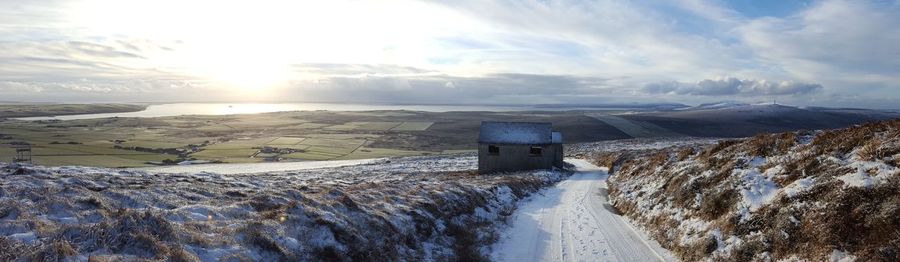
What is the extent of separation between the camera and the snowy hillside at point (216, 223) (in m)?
8.27

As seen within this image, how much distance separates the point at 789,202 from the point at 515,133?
123ft

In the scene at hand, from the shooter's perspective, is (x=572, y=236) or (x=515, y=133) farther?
(x=515, y=133)

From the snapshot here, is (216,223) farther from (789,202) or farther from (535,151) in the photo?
(535,151)

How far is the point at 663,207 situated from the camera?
1745 centimetres

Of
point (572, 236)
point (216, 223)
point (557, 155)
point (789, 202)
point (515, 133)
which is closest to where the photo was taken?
point (216, 223)

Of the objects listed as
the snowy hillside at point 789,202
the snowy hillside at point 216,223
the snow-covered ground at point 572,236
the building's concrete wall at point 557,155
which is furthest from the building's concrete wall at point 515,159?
the snowy hillside at point 216,223

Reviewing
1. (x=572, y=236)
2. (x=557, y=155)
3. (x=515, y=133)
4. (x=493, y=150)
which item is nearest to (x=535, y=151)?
(x=557, y=155)

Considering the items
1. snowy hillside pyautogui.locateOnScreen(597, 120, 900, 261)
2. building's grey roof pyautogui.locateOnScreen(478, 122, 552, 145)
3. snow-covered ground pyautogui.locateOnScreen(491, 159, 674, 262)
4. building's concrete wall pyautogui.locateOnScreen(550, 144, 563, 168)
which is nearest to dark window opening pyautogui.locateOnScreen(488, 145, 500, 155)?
building's grey roof pyautogui.locateOnScreen(478, 122, 552, 145)

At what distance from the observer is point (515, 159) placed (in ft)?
157

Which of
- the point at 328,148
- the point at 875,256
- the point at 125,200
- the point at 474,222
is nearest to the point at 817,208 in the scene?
the point at 875,256

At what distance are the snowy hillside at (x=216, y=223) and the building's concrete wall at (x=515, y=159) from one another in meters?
29.4

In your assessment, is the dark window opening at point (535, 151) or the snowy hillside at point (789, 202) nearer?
the snowy hillside at point (789, 202)

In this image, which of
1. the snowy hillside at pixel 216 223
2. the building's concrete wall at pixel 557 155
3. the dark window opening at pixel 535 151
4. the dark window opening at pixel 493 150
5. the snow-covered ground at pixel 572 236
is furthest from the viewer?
the building's concrete wall at pixel 557 155

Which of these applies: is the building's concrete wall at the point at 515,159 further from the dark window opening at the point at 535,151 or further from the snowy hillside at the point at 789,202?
the snowy hillside at the point at 789,202
